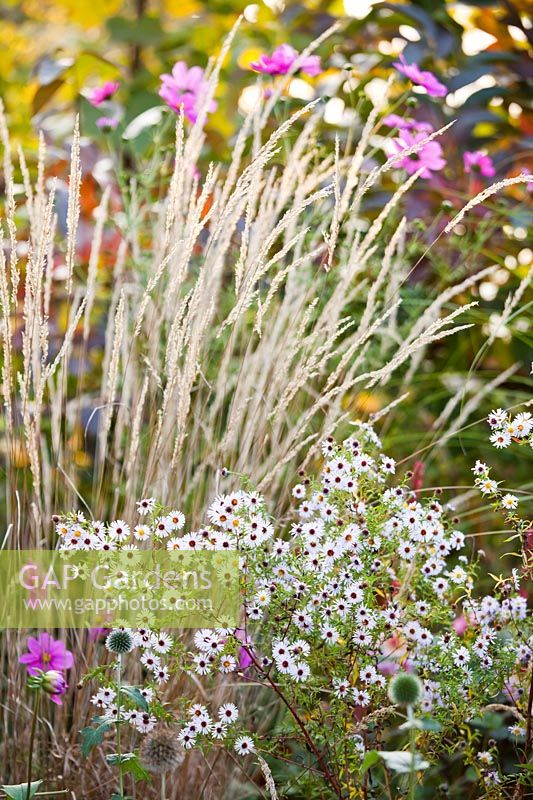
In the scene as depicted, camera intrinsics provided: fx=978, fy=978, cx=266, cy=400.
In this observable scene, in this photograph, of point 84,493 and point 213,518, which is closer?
point 213,518

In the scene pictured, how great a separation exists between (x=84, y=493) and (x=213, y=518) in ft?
3.71

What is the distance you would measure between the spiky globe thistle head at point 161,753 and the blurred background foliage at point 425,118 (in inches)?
29.5

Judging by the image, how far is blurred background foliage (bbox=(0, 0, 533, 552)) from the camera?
1994 mm

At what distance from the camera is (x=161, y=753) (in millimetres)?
1131

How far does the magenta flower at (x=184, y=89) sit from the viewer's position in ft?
5.61

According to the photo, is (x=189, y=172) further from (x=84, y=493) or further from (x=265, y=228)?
(x=84, y=493)

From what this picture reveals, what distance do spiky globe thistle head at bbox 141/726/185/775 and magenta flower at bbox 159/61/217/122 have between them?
104 centimetres

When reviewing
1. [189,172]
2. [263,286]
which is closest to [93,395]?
[263,286]

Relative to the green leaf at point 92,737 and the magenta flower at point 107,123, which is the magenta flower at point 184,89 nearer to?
the magenta flower at point 107,123

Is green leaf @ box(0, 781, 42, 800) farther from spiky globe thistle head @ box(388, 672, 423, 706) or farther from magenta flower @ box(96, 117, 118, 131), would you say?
magenta flower @ box(96, 117, 118, 131)

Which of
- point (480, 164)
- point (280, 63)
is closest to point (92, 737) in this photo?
point (280, 63)

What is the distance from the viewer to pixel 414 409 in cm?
217

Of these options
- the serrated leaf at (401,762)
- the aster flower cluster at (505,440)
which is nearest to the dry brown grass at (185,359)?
the aster flower cluster at (505,440)

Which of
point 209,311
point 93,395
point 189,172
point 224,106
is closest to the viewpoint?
point 209,311
